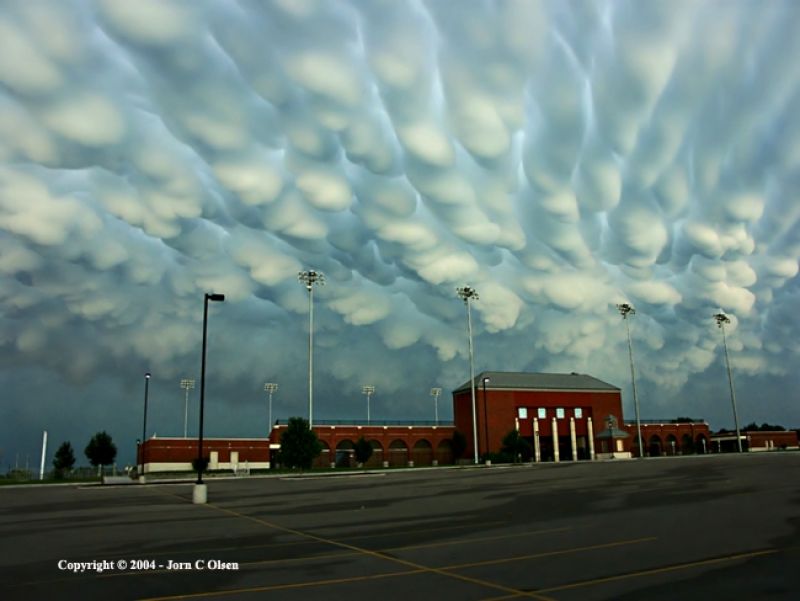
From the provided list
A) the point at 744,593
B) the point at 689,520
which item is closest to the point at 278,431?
the point at 689,520

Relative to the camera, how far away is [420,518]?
63.0 ft

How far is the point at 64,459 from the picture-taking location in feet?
259

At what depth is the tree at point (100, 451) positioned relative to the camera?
79438 mm

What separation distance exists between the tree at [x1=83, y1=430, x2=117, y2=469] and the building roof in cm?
5289

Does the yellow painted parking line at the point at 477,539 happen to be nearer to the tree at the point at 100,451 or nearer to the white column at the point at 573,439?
the tree at the point at 100,451

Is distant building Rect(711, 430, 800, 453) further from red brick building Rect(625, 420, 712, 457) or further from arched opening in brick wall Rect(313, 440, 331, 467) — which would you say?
arched opening in brick wall Rect(313, 440, 331, 467)

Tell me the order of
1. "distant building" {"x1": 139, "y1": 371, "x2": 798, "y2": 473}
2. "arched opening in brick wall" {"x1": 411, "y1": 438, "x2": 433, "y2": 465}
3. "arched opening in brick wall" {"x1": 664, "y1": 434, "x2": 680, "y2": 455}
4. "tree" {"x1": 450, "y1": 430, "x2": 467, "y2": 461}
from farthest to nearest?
"arched opening in brick wall" {"x1": 664, "y1": 434, "x2": 680, "y2": 455}
"arched opening in brick wall" {"x1": 411, "y1": 438, "x2": 433, "y2": 465}
"tree" {"x1": 450, "y1": 430, "x2": 467, "y2": 461}
"distant building" {"x1": 139, "y1": 371, "x2": 798, "y2": 473}

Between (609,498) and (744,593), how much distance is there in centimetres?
1507

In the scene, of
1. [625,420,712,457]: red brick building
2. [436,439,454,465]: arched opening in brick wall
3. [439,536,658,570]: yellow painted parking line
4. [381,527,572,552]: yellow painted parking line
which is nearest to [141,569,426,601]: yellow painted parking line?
[439,536,658,570]: yellow painted parking line

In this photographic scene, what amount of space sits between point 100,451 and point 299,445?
1224 inches

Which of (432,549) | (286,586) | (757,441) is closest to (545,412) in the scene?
(757,441)

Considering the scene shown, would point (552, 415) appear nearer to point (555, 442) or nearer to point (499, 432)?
point (555, 442)

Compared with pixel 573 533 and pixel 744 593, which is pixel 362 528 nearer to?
pixel 573 533

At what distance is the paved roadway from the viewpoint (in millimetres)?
9945
